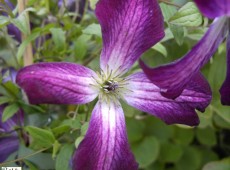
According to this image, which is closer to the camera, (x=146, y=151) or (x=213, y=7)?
(x=213, y=7)

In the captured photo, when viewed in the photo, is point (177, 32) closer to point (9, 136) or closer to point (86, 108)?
point (86, 108)

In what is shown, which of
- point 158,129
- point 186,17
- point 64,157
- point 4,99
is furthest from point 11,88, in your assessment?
point 158,129

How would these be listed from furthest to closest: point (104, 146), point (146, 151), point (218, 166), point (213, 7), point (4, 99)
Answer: point (146, 151) < point (218, 166) < point (4, 99) < point (104, 146) < point (213, 7)

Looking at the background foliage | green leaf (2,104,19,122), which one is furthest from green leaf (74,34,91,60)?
green leaf (2,104,19,122)

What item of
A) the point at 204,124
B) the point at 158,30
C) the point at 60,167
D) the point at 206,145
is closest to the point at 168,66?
the point at 158,30

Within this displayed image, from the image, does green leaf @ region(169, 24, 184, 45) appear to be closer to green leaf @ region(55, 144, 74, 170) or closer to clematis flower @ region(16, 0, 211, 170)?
clematis flower @ region(16, 0, 211, 170)
